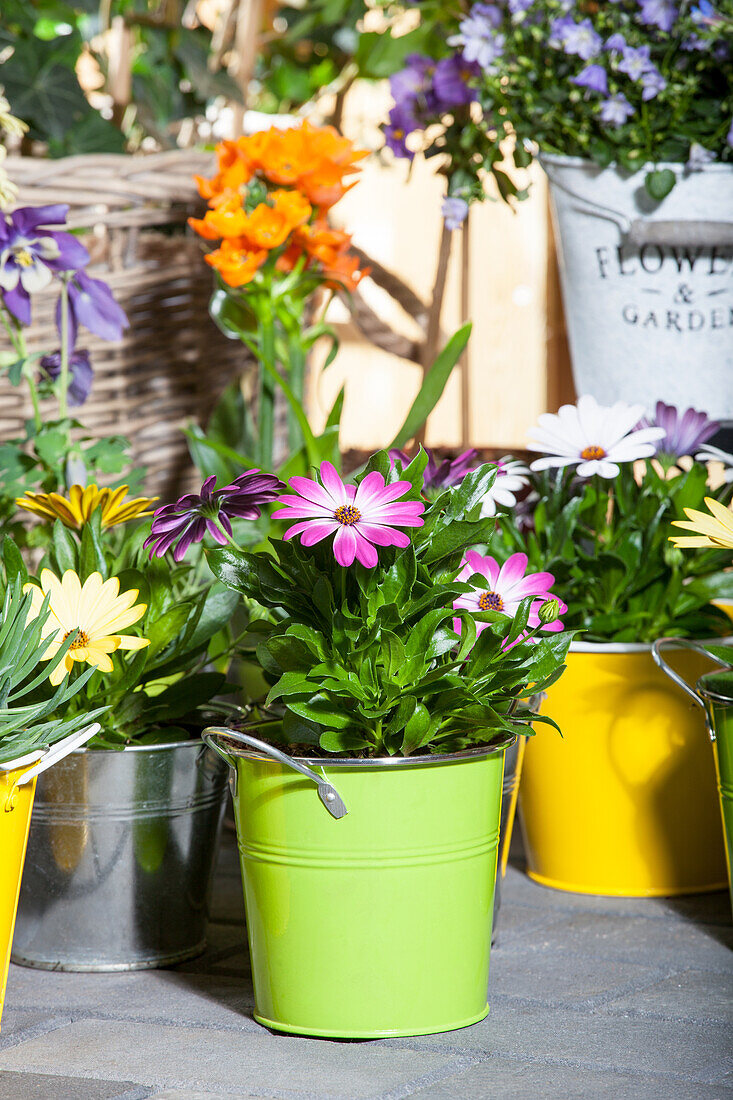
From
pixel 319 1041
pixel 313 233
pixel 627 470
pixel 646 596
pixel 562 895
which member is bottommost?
pixel 562 895

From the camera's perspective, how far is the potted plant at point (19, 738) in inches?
34.4

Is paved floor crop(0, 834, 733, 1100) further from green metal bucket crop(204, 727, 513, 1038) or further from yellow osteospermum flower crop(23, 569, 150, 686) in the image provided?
yellow osteospermum flower crop(23, 569, 150, 686)

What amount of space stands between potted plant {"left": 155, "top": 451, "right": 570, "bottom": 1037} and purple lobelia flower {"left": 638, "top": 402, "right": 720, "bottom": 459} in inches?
18.1

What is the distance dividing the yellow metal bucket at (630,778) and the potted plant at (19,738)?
0.57 metres

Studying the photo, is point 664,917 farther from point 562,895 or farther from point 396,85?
point 396,85

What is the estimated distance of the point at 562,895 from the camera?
1.33 m

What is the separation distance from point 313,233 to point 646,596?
57 centimetres

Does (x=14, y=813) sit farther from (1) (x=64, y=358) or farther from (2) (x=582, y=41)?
(2) (x=582, y=41)

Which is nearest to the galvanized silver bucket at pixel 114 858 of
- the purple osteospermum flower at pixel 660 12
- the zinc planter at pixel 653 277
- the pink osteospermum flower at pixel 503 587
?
the pink osteospermum flower at pixel 503 587

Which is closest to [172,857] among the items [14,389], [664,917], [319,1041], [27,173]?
[319,1041]

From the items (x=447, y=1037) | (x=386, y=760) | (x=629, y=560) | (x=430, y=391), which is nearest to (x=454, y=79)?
(x=430, y=391)

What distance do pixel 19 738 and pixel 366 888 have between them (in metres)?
0.27

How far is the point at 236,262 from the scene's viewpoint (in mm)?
1439

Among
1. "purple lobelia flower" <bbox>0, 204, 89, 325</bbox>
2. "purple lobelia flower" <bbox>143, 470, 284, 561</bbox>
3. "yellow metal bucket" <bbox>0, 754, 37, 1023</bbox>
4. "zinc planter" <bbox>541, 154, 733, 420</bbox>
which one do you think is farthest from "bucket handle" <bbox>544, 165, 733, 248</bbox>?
"yellow metal bucket" <bbox>0, 754, 37, 1023</bbox>
